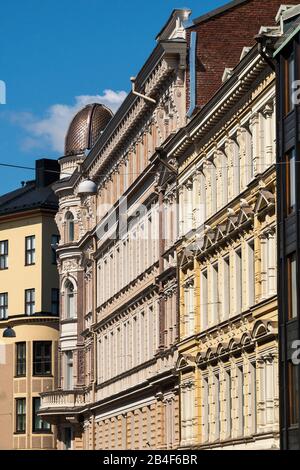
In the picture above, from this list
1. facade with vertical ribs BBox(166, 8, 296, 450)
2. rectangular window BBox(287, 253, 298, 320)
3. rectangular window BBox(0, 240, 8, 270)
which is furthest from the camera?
rectangular window BBox(0, 240, 8, 270)

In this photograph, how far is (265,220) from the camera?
47500 millimetres

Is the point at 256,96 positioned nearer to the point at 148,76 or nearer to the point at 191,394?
the point at 191,394

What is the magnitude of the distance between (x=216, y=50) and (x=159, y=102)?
5820 millimetres

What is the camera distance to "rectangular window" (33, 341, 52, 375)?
97188 mm

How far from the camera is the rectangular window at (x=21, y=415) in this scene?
97750 mm

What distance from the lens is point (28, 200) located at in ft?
346

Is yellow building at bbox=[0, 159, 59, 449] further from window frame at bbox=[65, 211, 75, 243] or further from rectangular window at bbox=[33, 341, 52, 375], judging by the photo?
window frame at bbox=[65, 211, 75, 243]

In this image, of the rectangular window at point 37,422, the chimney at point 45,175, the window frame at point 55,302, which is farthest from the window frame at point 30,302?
the chimney at point 45,175

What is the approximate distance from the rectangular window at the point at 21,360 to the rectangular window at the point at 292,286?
54.3 metres

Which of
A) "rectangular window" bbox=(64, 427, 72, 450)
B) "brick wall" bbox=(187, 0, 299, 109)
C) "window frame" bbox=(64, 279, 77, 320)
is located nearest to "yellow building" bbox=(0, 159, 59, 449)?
"window frame" bbox=(64, 279, 77, 320)

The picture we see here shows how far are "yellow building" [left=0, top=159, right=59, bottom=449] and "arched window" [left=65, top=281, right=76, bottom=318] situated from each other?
5768 mm

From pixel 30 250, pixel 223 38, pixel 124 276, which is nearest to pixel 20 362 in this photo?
pixel 30 250

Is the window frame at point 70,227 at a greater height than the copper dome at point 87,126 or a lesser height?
lesser

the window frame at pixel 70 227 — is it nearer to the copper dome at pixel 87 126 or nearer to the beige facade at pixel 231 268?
the copper dome at pixel 87 126
